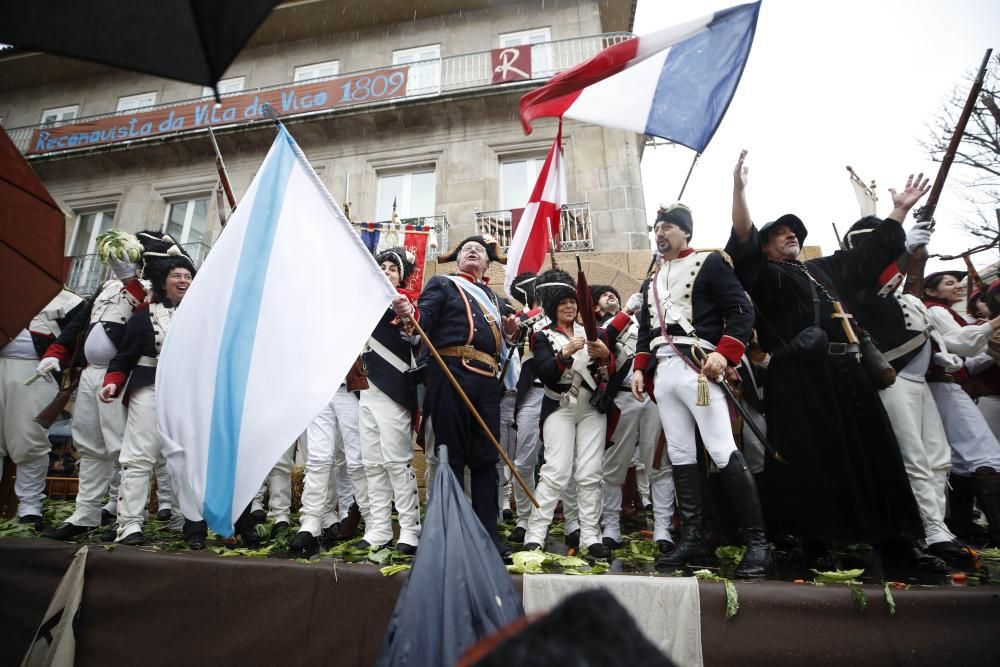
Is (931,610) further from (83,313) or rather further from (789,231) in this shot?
(83,313)

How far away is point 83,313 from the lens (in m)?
4.75

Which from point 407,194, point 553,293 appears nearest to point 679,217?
point 553,293

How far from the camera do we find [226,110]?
47.9 feet

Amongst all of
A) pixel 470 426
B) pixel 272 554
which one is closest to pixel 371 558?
pixel 272 554

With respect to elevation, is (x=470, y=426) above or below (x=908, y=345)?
below

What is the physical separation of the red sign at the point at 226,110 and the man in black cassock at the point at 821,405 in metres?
12.4

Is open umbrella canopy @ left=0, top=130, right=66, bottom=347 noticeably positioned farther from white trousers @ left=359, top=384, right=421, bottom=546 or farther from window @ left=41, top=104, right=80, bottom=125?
window @ left=41, top=104, right=80, bottom=125

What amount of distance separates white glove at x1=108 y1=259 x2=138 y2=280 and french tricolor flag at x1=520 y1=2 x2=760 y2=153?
369cm

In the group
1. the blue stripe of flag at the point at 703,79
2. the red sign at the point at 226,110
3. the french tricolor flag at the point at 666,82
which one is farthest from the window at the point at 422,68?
the blue stripe of flag at the point at 703,79

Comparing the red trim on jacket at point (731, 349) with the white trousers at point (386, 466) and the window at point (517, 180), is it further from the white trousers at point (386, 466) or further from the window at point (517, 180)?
the window at point (517, 180)

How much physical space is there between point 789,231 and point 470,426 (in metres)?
2.67

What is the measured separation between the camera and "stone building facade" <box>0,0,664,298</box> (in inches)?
485

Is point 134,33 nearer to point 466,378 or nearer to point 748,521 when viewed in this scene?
point 466,378

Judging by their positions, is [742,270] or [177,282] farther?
[177,282]
